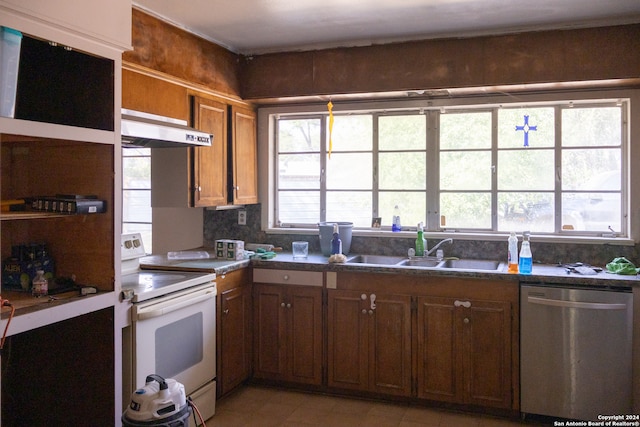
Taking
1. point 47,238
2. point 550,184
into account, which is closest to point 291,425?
point 47,238

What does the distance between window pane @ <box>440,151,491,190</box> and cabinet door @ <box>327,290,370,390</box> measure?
1.11 metres

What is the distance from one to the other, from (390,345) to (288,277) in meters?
0.80

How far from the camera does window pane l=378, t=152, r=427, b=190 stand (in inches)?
158

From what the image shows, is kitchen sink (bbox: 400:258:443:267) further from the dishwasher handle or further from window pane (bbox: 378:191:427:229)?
the dishwasher handle

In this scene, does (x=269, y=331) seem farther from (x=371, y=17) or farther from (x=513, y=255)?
(x=371, y=17)

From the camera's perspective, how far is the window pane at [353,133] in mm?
4148

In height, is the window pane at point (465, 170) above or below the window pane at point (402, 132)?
below

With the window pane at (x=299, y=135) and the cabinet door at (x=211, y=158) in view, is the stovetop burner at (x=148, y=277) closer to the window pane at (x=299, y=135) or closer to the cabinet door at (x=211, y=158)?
the cabinet door at (x=211, y=158)

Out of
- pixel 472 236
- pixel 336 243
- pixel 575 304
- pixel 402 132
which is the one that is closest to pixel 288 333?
pixel 336 243

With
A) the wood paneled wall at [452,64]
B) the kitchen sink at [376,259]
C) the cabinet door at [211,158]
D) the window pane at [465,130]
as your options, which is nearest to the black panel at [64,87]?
the cabinet door at [211,158]

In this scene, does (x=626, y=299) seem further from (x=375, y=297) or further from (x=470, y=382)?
(x=375, y=297)

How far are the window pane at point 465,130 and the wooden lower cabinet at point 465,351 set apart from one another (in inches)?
47.8

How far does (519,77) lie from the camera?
3.40 meters

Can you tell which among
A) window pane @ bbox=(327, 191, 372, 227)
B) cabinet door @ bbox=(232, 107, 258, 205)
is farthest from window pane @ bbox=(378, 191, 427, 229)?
cabinet door @ bbox=(232, 107, 258, 205)
